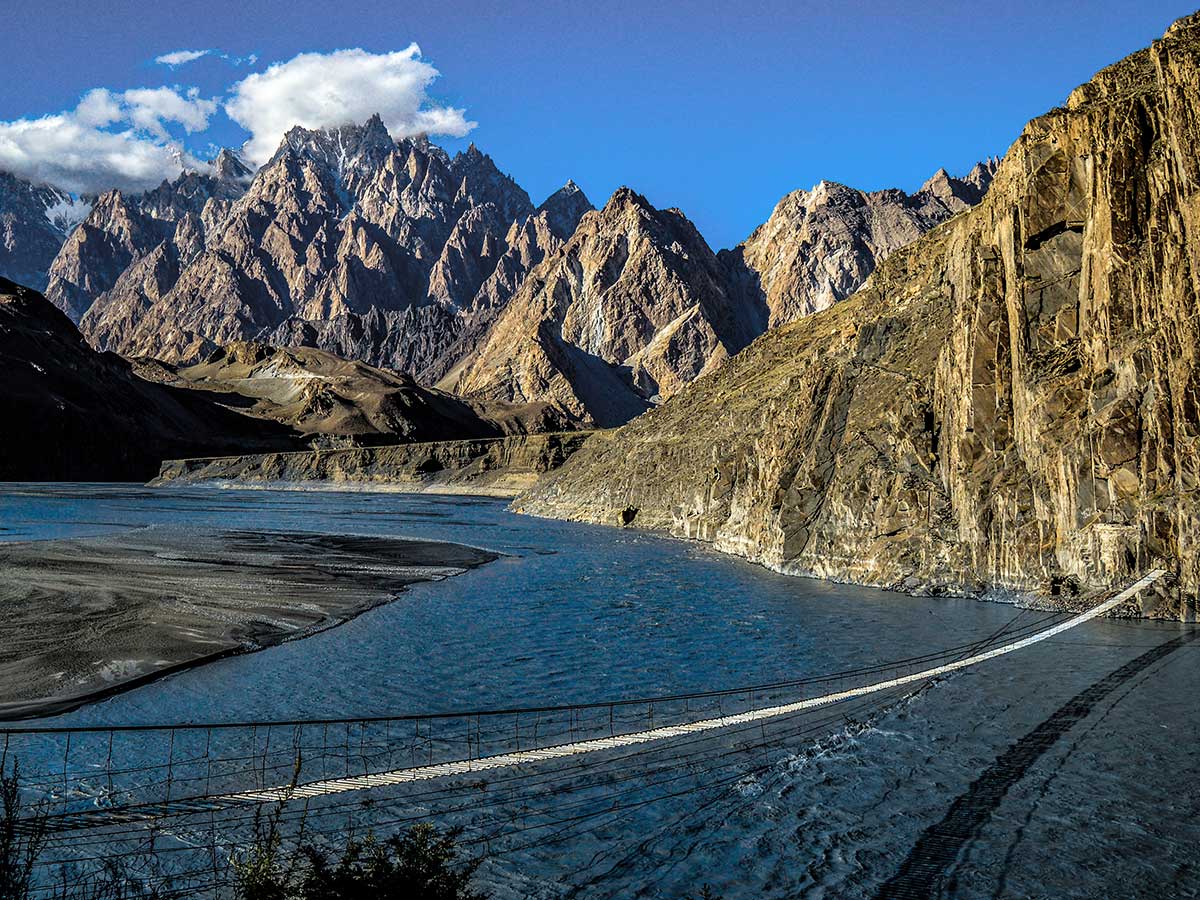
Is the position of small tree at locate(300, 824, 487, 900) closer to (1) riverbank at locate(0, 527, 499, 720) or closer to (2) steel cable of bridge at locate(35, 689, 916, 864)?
(2) steel cable of bridge at locate(35, 689, 916, 864)

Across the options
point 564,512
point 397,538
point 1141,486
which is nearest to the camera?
point 1141,486

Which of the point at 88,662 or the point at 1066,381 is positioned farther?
the point at 1066,381

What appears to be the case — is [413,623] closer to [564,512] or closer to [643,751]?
[643,751]

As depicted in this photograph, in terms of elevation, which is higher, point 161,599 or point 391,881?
point 391,881

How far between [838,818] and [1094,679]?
16303 mm

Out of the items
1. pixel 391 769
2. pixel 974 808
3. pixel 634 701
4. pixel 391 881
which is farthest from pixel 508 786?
pixel 974 808

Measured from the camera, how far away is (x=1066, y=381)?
48344mm

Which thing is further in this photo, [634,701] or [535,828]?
[634,701]

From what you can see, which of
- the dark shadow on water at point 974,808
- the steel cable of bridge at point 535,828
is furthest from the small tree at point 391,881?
the dark shadow on water at point 974,808

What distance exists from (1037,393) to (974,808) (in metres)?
33.5

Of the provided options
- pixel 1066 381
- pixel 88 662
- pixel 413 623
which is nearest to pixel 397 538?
pixel 413 623

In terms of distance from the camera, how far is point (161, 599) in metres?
48.9

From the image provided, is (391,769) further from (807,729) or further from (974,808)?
(974,808)

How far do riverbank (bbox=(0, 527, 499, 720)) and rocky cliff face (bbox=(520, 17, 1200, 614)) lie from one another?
28610mm
